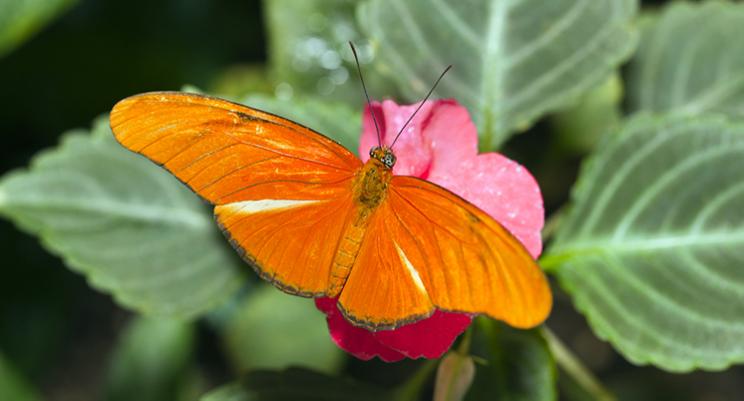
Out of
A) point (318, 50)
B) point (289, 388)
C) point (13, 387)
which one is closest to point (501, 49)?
point (318, 50)

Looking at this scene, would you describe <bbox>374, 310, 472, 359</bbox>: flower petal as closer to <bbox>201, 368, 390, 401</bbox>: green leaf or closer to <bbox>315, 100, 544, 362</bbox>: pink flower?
<bbox>315, 100, 544, 362</bbox>: pink flower

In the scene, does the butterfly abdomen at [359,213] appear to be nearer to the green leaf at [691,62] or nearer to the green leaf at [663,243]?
the green leaf at [663,243]

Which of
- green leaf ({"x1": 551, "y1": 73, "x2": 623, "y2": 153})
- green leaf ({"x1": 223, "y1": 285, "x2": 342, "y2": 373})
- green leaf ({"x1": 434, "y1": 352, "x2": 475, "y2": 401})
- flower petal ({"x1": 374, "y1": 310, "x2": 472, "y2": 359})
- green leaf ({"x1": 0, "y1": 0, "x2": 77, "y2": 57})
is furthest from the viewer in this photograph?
green leaf ({"x1": 223, "y1": 285, "x2": 342, "y2": 373})

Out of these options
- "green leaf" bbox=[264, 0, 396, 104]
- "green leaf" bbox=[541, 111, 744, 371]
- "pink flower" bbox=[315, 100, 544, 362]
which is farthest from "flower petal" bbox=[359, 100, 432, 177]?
"green leaf" bbox=[264, 0, 396, 104]

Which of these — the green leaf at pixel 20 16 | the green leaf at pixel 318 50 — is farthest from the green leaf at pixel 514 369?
the green leaf at pixel 20 16

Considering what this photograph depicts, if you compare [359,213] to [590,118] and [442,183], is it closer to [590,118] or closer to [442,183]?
[442,183]

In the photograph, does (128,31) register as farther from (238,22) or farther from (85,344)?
(85,344)
